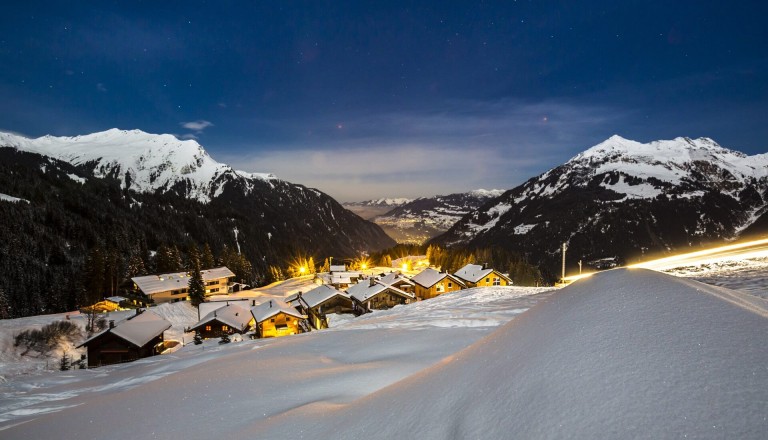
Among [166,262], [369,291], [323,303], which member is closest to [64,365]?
[323,303]

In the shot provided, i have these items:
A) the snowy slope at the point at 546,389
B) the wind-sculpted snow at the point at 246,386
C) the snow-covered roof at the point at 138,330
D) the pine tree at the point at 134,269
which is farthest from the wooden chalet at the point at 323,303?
the pine tree at the point at 134,269

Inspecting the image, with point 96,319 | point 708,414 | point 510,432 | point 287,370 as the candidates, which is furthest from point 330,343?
point 96,319

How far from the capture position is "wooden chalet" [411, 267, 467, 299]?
5994 cm

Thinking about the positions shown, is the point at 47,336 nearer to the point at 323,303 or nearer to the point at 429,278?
the point at 323,303

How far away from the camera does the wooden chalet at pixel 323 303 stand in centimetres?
5134

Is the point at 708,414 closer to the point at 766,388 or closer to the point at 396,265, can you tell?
the point at 766,388

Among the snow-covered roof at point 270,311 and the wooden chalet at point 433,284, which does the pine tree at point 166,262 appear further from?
the wooden chalet at point 433,284

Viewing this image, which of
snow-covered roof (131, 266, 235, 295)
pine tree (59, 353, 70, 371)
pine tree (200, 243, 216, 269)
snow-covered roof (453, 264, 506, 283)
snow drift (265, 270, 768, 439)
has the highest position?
pine tree (200, 243, 216, 269)

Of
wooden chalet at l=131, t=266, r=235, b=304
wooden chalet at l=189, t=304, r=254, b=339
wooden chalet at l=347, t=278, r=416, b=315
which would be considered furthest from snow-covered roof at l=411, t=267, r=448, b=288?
wooden chalet at l=131, t=266, r=235, b=304

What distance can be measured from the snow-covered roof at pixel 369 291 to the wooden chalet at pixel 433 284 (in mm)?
5647

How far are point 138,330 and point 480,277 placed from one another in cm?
5216

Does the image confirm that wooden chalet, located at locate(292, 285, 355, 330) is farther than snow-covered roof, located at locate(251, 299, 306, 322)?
Yes

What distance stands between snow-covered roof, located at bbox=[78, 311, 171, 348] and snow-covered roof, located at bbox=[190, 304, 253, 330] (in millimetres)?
5393

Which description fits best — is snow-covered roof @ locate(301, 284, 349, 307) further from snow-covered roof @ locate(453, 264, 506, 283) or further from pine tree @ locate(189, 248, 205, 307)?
snow-covered roof @ locate(453, 264, 506, 283)
